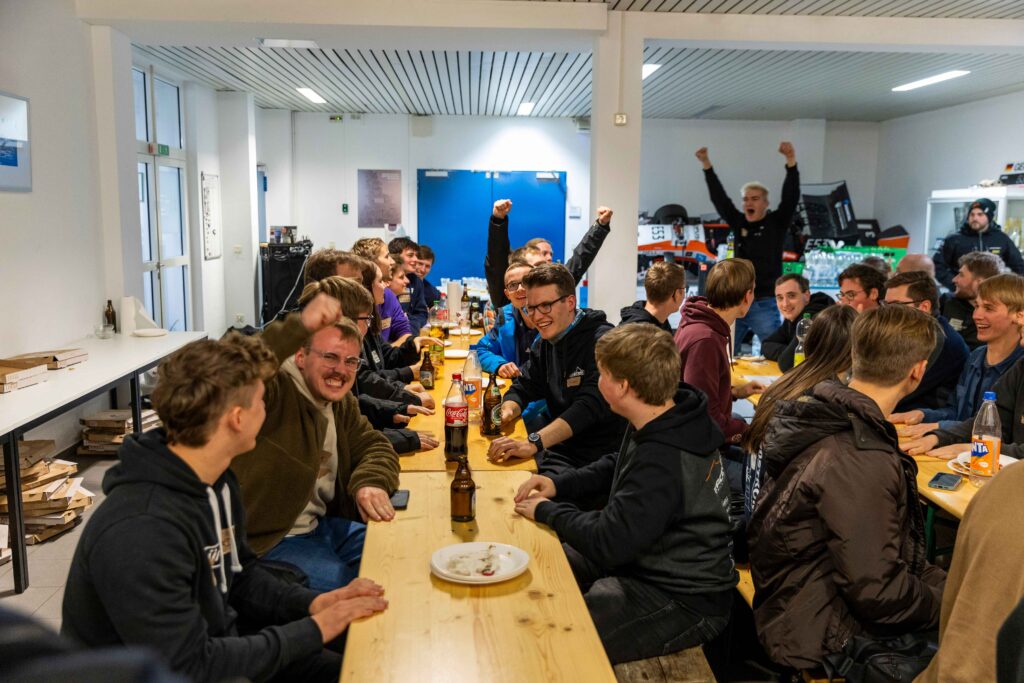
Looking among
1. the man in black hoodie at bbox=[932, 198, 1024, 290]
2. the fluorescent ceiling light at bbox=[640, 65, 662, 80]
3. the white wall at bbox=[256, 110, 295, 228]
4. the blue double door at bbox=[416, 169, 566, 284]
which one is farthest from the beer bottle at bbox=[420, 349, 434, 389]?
the white wall at bbox=[256, 110, 295, 228]

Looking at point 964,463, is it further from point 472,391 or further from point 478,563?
point 478,563

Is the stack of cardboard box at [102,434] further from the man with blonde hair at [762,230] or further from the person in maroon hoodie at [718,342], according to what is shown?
the man with blonde hair at [762,230]

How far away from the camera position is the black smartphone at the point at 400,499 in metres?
2.47

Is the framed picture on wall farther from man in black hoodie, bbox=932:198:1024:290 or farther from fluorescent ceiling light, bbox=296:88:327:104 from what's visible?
man in black hoodie, bbox=932:198:1024:290

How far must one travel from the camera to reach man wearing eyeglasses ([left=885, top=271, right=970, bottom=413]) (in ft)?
13.9

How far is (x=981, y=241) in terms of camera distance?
8.08 metres

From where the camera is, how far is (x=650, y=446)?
216 centimetres

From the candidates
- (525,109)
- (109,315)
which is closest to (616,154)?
(109,315)

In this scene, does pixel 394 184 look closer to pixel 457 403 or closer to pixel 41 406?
pixel 41 406

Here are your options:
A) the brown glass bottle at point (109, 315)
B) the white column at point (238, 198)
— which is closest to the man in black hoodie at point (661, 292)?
the brown glass bottle at point (109, 315)

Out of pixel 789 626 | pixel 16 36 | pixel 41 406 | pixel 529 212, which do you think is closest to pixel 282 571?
pixel 789 626

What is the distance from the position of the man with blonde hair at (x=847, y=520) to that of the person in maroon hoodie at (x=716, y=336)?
3.91 ft

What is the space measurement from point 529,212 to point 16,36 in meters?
7.81

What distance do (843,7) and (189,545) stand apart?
6059 mm
